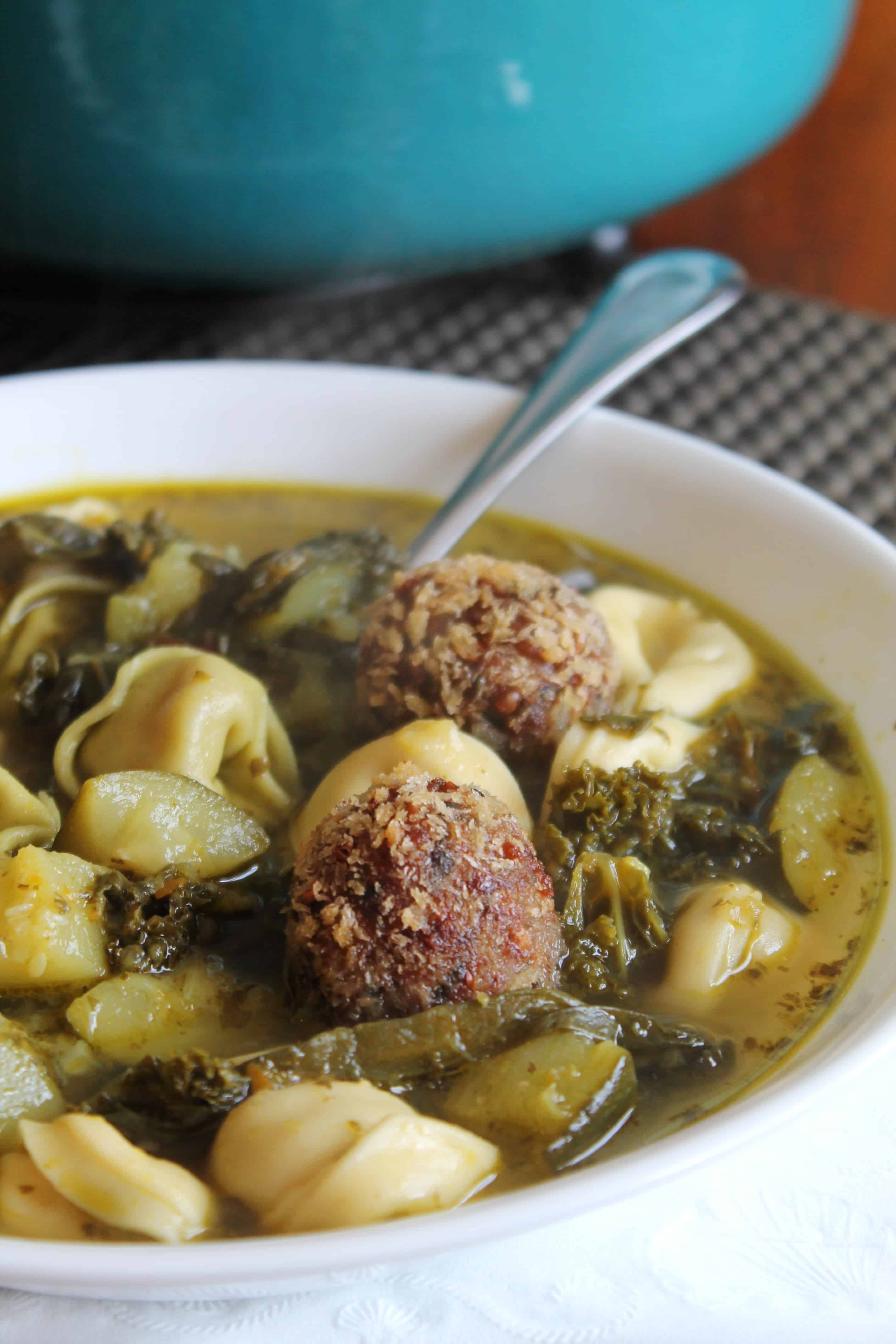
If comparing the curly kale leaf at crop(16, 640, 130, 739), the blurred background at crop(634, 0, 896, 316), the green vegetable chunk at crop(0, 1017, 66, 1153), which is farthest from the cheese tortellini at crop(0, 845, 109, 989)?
the blurred background at crop(634, 0, 896, 316)

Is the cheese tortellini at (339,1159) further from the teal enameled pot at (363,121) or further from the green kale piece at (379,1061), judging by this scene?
the teal enameled pot at (363,121)

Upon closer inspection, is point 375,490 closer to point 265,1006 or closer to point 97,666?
point 97,666

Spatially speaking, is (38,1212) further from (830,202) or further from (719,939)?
(830,202)

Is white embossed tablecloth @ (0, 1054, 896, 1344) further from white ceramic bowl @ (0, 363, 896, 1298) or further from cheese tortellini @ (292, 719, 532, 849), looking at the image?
cheese tortellini @ (292, 719, 532, 849)

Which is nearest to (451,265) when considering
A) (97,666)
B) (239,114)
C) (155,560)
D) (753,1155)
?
(239,114)

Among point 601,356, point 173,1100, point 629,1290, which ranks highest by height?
point 601,356

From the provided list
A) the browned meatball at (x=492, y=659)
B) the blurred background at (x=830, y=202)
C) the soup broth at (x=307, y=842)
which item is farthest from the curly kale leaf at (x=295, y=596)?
the blurred background at (x=830, y=202)

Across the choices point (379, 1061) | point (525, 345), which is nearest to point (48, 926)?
point (379, 1061)
